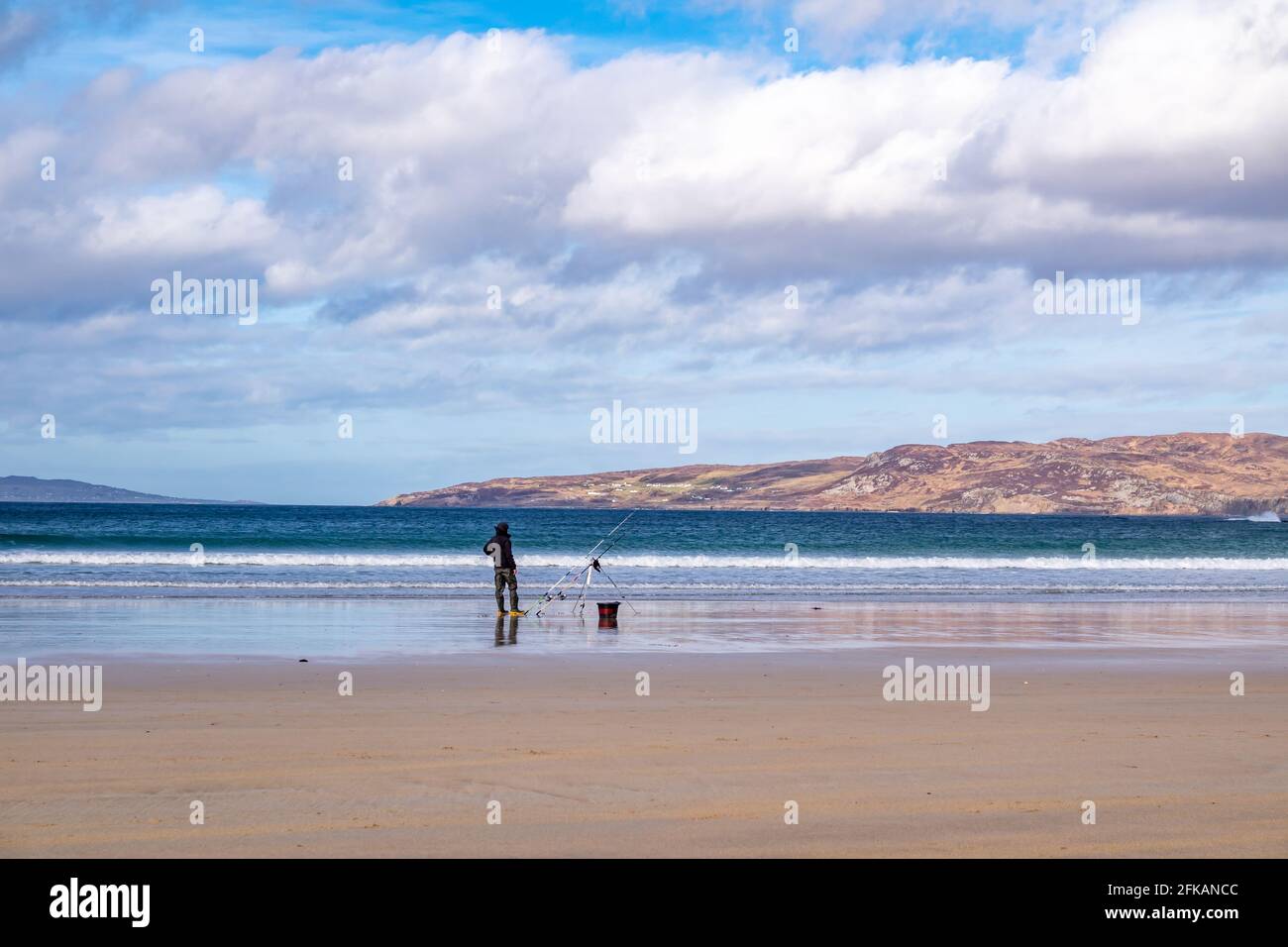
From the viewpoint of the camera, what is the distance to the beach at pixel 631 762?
6117 millimetres

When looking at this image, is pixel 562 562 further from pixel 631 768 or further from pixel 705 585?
pixel 631 768

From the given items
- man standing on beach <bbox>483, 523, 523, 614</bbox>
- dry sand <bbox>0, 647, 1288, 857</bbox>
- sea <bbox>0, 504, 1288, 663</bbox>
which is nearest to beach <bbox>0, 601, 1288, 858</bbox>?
dry sand <bbox>0, 647, 1288, 857</bbox>

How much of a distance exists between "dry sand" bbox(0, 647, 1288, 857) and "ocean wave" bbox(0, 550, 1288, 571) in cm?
2712

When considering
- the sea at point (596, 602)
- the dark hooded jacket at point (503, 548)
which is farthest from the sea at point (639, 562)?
the dark hooded jacket at point (503, 548)

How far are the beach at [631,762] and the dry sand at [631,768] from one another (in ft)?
0.09

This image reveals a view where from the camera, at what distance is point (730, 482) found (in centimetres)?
17925

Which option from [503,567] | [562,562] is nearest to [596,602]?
[503,567]

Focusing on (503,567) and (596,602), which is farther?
(596,602)

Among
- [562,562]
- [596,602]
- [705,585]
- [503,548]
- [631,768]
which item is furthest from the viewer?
[562,562]

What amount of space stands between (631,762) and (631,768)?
19 cm

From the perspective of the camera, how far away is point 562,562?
147ft

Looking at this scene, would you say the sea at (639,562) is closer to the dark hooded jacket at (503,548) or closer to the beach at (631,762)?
the dark hooded jacket at (503,548)
